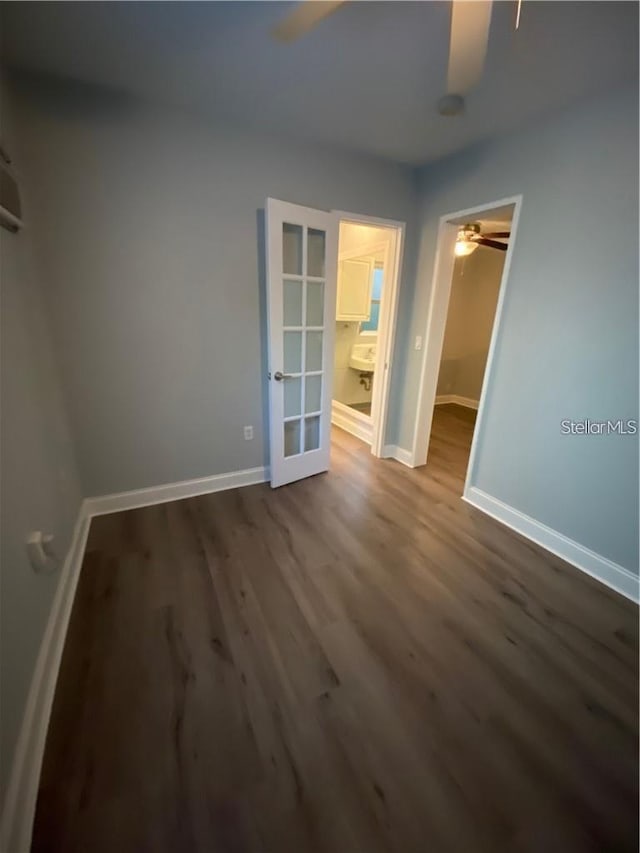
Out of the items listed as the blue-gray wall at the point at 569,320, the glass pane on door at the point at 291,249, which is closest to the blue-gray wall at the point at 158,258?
the glass pane on door at the point at 291,249

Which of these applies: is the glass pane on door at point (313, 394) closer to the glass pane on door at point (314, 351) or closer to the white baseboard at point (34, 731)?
the glass pane on door at point (314, 351)

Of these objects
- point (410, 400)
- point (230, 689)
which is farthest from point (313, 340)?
point (230, 689)

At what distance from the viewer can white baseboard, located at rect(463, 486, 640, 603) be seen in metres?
1.87

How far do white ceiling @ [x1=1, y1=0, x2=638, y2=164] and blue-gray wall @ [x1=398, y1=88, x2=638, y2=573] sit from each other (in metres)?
0.23

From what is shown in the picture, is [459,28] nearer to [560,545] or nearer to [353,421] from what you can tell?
[560,545]

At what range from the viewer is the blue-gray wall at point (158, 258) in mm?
1896

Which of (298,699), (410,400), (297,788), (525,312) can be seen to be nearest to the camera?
(297,788)

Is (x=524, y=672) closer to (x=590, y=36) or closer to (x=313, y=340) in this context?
(x=313, y=340)

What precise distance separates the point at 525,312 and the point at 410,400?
1.23 meters

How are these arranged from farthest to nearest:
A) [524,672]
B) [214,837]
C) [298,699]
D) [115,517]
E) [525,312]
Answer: [115,517]
[525,312]
[524,672]
[298,699]
[214,837]

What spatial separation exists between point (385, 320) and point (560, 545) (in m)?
2.16

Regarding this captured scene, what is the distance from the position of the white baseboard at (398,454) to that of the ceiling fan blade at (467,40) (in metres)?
2.58

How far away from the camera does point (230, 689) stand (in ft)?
4.37

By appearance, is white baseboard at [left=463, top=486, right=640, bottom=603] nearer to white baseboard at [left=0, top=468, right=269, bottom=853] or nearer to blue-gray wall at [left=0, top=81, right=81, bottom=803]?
white baseboard at [left=0, top=468, right=269, bottom=853]
